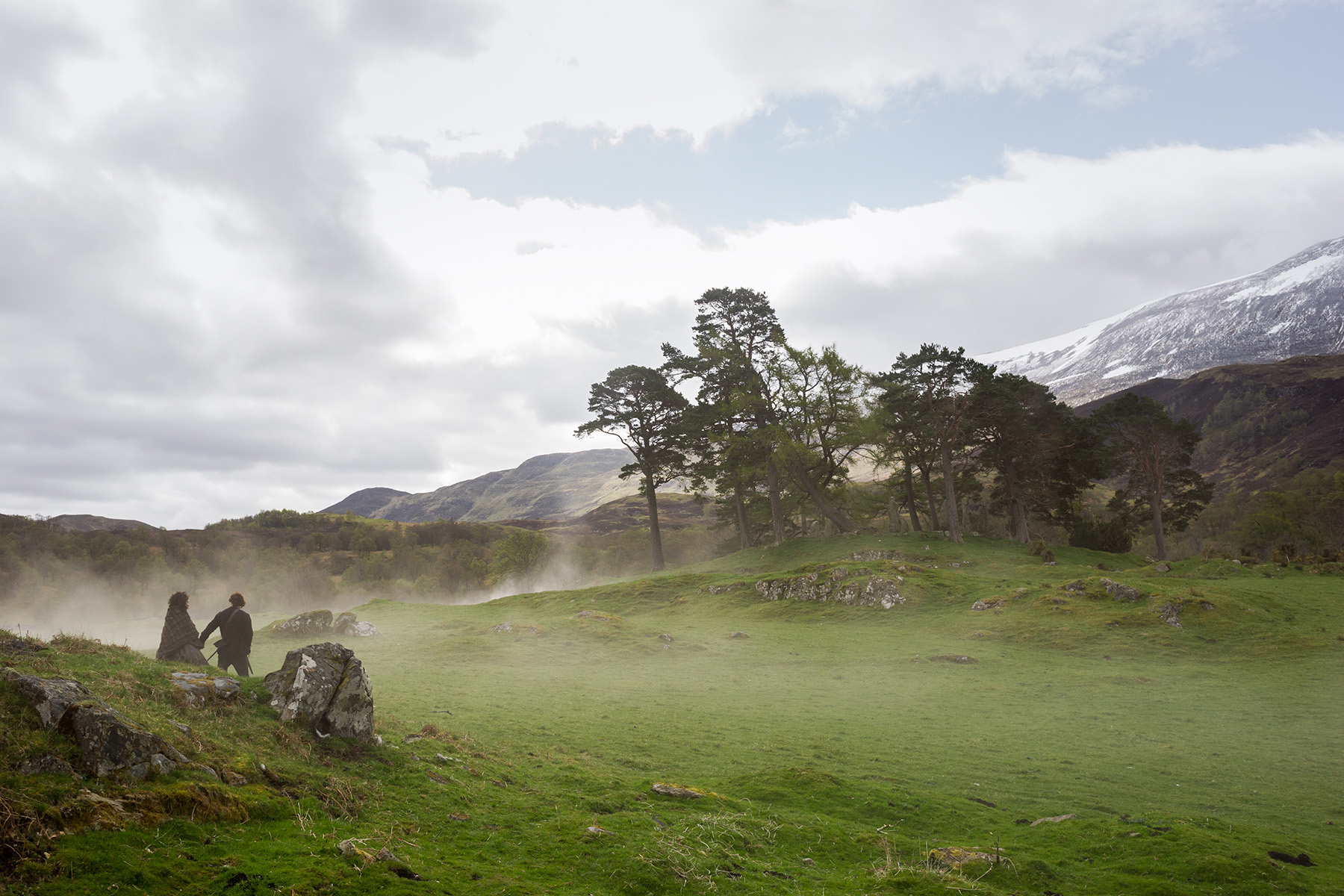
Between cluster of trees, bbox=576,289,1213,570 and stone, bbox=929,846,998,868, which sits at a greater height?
cluster of trees, bbox=576,289,1213,570

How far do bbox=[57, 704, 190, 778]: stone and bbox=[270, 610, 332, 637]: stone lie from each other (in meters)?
28.2

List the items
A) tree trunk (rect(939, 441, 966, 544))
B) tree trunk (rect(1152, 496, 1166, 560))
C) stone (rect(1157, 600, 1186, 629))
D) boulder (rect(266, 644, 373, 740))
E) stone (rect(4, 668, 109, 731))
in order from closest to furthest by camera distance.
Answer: stone (rect(4, 668, 109, 731)) < boulder (rect(266, 644, 373, 740)) < stone (rect(1157, 600, 1186, 629)) < tree trunk (rect(939, 441, 966, 544)) < tree trunk (rect(1152, 496, 1166, 560))

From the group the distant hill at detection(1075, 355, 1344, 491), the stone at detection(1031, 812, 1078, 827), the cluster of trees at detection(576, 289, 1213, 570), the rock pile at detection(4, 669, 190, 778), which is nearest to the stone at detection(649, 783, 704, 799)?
the stone at detection(1031, 812, 1078, 827)

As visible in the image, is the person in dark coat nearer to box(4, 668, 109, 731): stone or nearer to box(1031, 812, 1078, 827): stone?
box(4, 668, 109, 731): stone

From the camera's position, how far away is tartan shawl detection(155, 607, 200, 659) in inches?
569

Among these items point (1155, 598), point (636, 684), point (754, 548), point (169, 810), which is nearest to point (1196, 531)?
point (754, 548)

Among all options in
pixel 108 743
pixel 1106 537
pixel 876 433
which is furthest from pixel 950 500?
pixel 108 743

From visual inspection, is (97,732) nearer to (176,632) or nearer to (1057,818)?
(176,632)

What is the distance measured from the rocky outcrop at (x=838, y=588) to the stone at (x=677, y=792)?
1027 inches

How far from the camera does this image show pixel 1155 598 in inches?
1104

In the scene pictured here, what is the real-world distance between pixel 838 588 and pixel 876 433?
1742cm

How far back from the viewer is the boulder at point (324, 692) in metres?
9.95

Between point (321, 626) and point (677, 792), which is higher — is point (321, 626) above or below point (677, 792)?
above

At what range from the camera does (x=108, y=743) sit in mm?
6684
